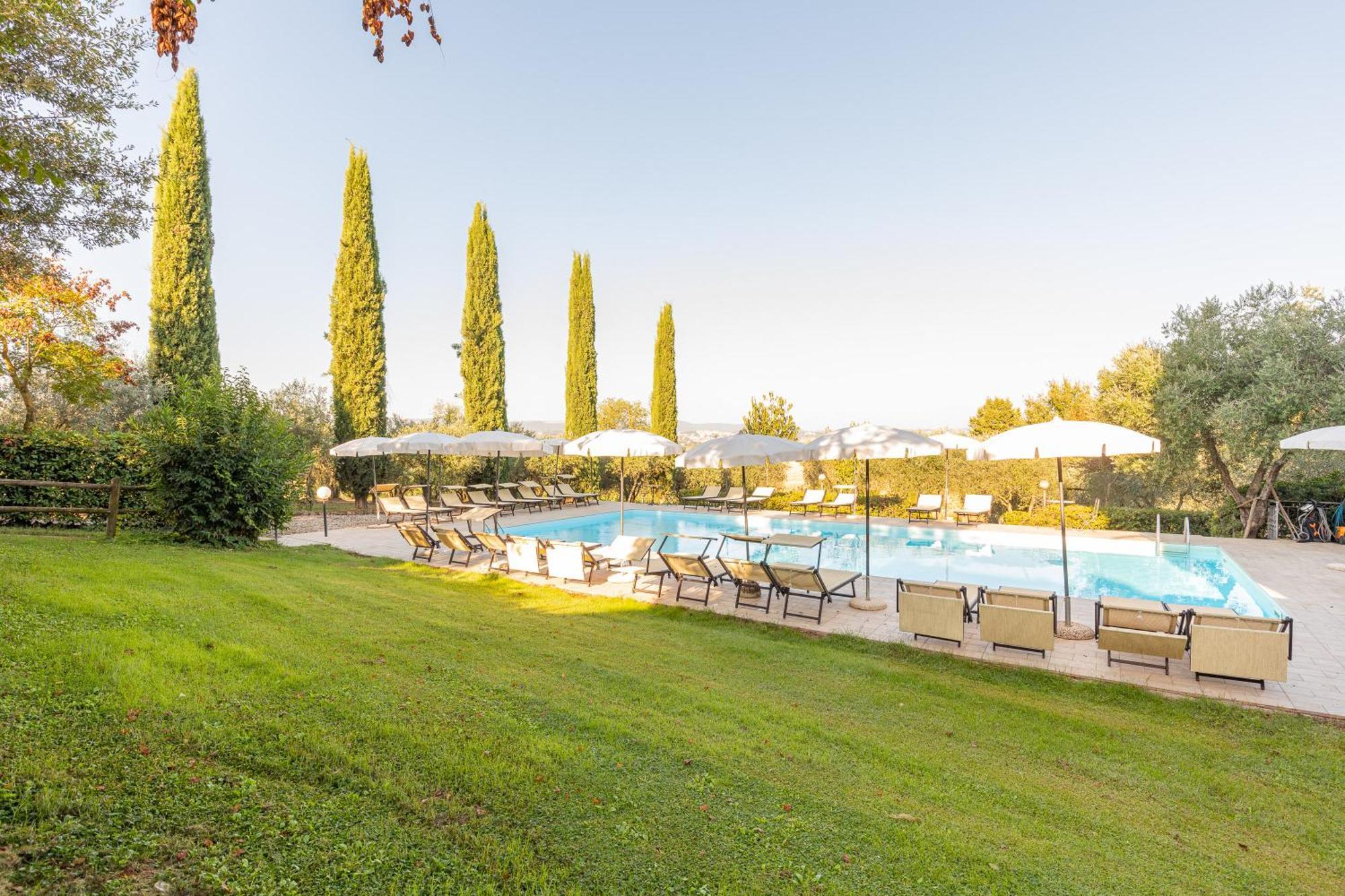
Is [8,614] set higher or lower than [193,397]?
lower

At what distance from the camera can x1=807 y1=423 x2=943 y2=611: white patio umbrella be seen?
830cm

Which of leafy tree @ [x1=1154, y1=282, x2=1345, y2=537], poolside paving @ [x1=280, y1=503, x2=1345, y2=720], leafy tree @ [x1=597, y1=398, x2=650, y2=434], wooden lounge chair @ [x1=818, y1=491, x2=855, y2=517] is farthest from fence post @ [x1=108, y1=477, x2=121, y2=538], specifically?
leafy tree @ [x1=597, y1=398, x2=650, y2=434]

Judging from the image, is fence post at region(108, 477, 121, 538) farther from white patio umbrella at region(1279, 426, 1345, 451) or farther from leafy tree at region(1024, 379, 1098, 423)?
leafy tree at region(1024, 379, 1098, 423)

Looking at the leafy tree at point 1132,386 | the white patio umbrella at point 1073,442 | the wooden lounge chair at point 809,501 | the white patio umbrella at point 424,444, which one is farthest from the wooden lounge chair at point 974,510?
the white patio umbrella at point 424,444

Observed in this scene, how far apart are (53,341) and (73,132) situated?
21.8ft

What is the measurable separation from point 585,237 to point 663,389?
719 cm

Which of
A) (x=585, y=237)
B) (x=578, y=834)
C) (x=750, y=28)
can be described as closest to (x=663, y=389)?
(x=585, y=237)

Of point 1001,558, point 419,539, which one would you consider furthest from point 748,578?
point 1001,558

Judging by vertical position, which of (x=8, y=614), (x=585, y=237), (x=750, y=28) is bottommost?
(x=8, y=614)

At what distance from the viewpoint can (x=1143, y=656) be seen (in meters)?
6.09

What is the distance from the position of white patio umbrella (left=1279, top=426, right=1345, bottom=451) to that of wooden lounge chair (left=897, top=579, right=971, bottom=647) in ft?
26.0

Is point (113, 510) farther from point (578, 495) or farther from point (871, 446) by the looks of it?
point (578, 495)

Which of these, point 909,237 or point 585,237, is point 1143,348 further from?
point 585,237

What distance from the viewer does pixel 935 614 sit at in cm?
639
